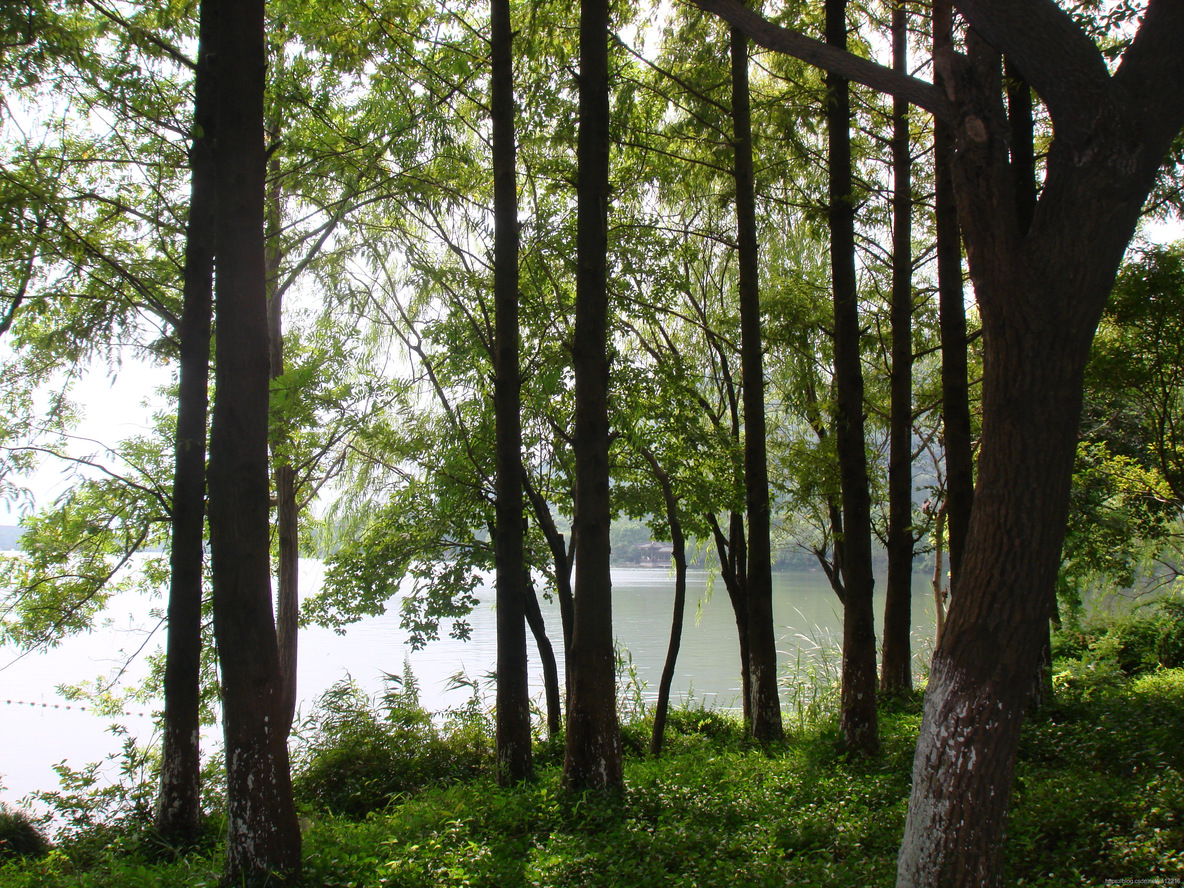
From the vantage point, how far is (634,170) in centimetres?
962

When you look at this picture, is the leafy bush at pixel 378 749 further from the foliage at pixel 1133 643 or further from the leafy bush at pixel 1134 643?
the leafy bush at pixel 1134 643

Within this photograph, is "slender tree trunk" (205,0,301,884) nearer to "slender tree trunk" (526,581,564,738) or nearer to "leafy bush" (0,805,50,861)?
"leafy bush" (0,805,50,861)

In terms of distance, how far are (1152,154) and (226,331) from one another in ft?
14.8

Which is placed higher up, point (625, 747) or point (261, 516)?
point (261, 516)

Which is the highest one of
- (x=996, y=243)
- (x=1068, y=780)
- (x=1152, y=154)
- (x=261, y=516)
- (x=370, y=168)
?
(x=370, y=168)

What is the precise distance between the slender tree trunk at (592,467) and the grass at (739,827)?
1.20 ft

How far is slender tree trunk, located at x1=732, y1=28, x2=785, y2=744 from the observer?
7809 millimetres

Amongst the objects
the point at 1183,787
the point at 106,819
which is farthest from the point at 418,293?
the point at 1183,787

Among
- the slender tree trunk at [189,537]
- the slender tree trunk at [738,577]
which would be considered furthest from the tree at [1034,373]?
the slender tree trunk at [738,577]

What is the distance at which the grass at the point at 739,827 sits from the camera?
4043 mm

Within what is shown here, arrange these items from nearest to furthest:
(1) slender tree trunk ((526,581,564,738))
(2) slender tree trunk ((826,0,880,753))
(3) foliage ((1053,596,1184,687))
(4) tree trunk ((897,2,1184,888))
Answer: (4) tree trunk ((897,2,1184,888)), (2) slender tree trunk ((826,0,880,753)), (1) slender tree trunk ((526,581,564,738)), (3) foliage ((1053,596,1184,687))

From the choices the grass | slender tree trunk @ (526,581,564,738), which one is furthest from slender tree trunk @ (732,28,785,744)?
slender tree trunk @ (526,581,564,738)

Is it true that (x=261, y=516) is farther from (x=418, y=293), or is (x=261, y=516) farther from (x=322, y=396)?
(x=418, y=293)

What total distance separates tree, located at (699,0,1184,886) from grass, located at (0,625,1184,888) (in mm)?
1067
